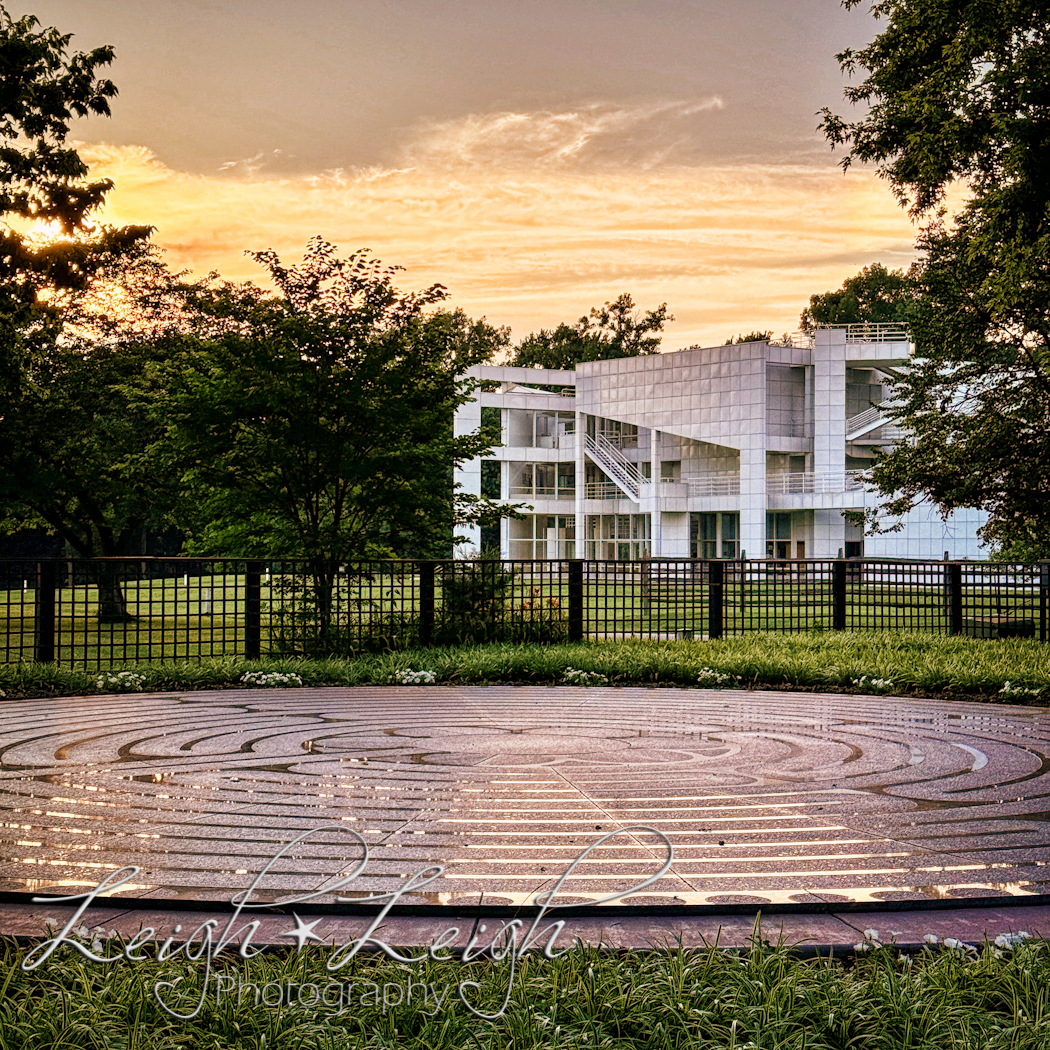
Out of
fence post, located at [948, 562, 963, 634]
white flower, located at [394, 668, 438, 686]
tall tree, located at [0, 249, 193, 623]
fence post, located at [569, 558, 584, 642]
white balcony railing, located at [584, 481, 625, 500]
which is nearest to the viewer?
white flower, located at [394, 668, 438, 686]

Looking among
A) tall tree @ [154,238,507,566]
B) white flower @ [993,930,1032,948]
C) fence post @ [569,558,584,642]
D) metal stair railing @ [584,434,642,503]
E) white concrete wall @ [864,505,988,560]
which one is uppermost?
metal stair railing @ [584,434,642,503]

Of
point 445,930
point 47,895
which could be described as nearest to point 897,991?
point 445,930

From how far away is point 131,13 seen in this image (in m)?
13.4

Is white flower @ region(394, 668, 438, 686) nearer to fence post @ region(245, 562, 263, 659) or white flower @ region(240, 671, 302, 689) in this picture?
white flower @ region(240, 671, 302, 689)

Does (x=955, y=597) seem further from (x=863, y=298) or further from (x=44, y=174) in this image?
(x=863, y=298)

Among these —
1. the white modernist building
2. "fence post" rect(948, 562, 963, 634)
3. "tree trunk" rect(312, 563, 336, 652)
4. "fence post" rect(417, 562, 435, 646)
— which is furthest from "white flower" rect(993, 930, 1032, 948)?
the white modernist building

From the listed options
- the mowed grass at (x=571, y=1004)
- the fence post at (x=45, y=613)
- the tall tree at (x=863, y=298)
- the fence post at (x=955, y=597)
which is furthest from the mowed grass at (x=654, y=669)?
the tall tree at (x=863, y=298)

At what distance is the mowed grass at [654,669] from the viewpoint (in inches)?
395

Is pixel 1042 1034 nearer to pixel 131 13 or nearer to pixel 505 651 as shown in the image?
pixel 505 651

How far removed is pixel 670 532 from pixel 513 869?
46722mm

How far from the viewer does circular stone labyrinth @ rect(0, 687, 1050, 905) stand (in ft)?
13.4

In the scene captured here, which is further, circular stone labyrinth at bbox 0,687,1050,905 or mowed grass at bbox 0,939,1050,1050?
circular stone labyrinth at bbox 0,687,1050,905

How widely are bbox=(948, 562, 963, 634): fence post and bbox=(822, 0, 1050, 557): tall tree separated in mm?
2797

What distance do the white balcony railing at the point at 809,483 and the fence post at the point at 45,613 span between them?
127ft
